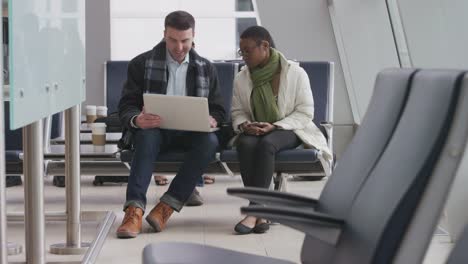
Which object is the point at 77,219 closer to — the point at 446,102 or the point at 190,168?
the point at 190,168

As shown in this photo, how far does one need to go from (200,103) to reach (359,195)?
253 centimetres

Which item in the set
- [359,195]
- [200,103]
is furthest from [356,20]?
[359,195]

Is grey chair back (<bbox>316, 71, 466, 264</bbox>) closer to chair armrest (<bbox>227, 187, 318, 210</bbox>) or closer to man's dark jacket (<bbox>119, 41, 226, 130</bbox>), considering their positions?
chair armrest (<bbox>227, 187, 318, 210</bbox>)

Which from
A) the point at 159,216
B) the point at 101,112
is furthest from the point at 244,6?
the point at 159,216

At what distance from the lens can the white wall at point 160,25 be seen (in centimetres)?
931

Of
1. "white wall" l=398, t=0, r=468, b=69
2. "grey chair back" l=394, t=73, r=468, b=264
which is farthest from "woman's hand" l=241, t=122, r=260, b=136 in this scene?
"grey chair back" l=394, t=73, r=468, b=264

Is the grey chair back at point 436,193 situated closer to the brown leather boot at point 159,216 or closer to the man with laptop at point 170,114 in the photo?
the man with laptop at point 170,114

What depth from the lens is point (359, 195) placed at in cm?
207

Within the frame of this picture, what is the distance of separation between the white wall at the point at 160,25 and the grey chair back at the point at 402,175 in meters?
7.28

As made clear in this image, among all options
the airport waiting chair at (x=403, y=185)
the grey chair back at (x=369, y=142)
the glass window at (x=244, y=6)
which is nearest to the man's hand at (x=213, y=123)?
the grey chair back at (x=369, y=142)

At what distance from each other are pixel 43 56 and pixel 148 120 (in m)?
1.99

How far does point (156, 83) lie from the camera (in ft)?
16.1

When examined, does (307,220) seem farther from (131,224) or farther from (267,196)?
(131,224)

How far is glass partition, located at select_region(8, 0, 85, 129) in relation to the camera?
2.30 meters
